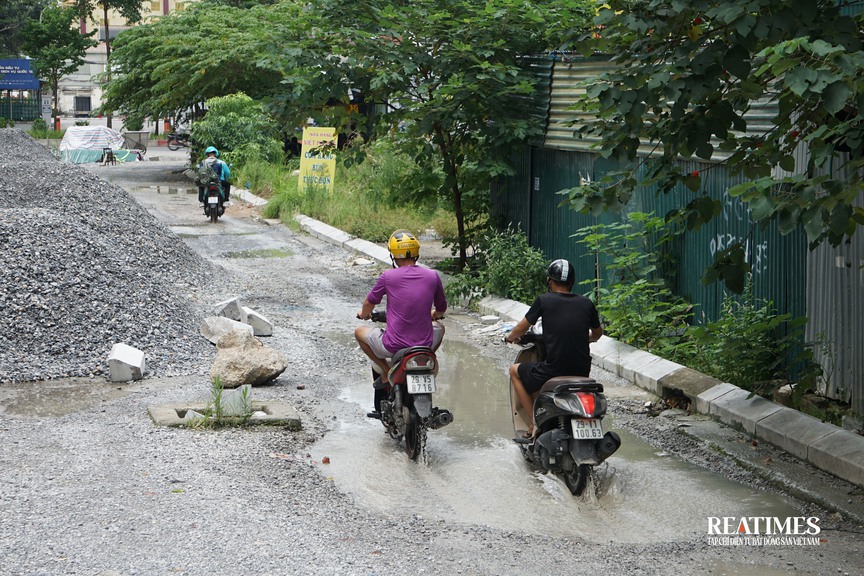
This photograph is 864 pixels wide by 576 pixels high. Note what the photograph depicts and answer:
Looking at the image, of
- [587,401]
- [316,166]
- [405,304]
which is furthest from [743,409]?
[316,166]

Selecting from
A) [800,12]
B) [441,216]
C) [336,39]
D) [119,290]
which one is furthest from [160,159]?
[800,12]

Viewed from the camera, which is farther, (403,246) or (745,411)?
(745,411)

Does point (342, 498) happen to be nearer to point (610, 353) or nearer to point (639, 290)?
point (610, 353)

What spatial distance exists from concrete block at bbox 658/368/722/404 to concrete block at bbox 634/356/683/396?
0.09 metres

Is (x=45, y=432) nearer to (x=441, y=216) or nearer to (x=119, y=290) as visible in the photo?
(x=119, y=290)

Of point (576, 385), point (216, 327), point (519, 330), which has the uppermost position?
point (519, 330)

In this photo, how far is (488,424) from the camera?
8.91 m

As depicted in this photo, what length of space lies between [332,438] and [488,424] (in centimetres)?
140

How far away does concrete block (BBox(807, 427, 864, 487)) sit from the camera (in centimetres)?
689

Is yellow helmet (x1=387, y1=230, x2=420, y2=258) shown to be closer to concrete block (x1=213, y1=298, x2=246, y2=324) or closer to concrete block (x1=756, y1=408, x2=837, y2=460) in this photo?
concrete block (x1=756, y1=408, x2=837, y2=460)

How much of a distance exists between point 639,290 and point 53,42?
6407cm

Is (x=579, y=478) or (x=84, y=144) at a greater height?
(x=84, y=144)

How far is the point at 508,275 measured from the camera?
14.1m

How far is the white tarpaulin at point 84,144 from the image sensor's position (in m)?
42.6
